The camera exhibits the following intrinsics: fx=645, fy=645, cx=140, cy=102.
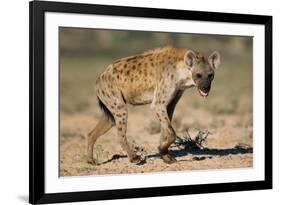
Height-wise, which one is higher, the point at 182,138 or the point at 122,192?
the point at 182,138

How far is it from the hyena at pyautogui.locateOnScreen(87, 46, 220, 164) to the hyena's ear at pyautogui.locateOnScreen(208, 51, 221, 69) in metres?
0.03

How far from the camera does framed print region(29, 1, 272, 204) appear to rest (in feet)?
7.83

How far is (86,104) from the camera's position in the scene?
250 centimetres

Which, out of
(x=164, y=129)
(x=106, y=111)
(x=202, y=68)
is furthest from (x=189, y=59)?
(x=106, y=111)

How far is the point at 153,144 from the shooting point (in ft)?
8.54

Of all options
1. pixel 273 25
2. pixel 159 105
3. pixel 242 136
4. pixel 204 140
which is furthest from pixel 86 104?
pixel 273 25

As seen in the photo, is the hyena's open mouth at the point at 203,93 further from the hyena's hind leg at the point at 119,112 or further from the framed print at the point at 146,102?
the hyena's hind leg at the point at 119,112

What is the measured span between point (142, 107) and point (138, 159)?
0.68 ft

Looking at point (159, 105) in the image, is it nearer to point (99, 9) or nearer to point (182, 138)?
point (182, 138)

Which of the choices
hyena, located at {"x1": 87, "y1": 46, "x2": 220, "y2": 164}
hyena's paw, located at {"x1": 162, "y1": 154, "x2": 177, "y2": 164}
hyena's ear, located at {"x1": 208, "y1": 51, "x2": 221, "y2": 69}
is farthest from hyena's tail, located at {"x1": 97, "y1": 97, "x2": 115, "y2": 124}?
hyena's ear, located at {"x1": 208, "y1": 51, "x2": 221, "y2": 69}

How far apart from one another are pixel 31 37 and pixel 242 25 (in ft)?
3.04

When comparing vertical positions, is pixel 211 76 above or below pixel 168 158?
above

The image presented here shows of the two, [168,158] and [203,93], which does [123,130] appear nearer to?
[168,158]

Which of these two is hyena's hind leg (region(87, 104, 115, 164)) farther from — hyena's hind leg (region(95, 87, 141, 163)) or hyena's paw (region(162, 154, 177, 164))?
hyena's paw (region(162, 154, 177, 164))
